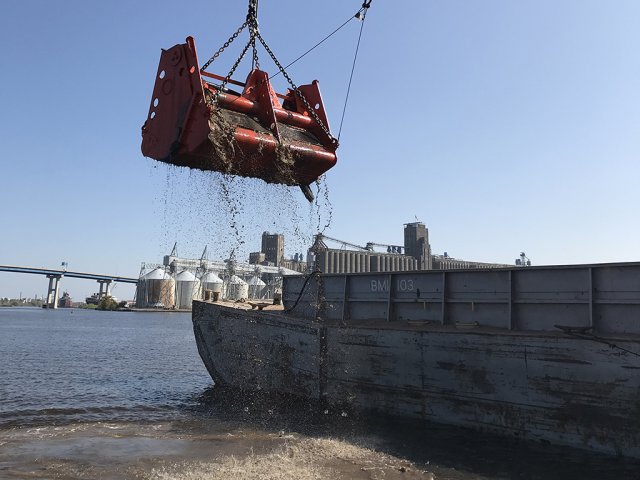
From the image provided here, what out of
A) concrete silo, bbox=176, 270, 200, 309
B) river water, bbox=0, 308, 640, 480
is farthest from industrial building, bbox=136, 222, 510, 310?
river water, bbox=0, 308, 640, 480

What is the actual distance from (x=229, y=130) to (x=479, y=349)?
6.65 m

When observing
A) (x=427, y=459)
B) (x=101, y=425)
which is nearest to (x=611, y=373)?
(x=427, y=459)

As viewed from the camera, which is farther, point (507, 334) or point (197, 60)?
point (507, 334)

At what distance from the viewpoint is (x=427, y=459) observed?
8070mm

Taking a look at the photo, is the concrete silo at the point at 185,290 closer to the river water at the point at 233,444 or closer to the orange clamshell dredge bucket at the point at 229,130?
the river water at the point at 233,444

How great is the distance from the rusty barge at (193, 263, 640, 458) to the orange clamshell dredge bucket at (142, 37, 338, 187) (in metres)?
4.54

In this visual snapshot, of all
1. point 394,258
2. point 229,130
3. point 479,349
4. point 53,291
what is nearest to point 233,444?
point 479,349

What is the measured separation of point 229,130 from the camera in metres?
7.40

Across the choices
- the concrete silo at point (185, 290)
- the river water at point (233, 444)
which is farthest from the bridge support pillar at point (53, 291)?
the river water at point (233, 444)

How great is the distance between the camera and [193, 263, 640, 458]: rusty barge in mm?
7902

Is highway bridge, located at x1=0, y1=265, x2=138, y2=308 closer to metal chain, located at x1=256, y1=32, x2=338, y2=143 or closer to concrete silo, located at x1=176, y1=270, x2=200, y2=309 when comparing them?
concrete silo, located at x1=176, y1=270, x2=200, y2=309

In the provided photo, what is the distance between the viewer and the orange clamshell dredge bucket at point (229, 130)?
24.3 feet

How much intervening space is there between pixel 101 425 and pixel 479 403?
8944 millimetres

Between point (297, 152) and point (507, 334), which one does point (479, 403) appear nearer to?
point (507, 334)
